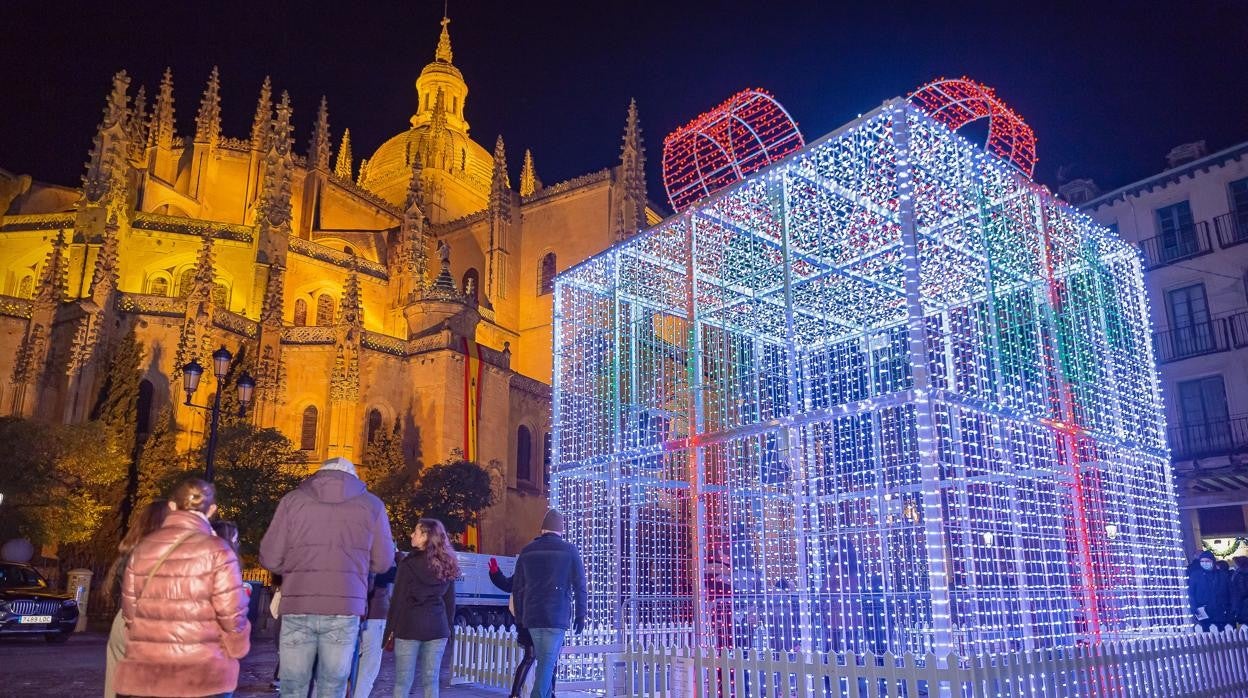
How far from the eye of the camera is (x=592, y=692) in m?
9.16

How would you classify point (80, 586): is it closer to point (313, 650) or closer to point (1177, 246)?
point (313, 650)

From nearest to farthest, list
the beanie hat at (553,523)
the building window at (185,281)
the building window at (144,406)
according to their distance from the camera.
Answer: the beanie hat at (553,523) < the building window at (144,406) < the building window at (185,281)

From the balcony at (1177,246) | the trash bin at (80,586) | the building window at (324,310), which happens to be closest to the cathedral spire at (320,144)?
the building window at (324,310)

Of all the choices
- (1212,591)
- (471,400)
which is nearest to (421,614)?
(1212,591)

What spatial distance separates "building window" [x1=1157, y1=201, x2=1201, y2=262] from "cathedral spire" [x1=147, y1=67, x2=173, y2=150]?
129 ft

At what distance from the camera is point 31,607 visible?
15.4 m

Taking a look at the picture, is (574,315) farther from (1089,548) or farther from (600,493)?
(1089,548)

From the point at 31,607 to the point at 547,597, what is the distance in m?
13.3

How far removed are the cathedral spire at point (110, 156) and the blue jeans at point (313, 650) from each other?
108ft

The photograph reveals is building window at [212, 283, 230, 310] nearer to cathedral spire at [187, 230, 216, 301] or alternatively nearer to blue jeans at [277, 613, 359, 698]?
cathedral spire at [187, 230, 216, 301]

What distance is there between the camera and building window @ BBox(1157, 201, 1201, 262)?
2102cm

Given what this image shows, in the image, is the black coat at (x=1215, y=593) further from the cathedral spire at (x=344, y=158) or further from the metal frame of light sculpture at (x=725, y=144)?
the cathedral spire at (x=344, y=158)

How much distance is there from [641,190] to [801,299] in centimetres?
2801

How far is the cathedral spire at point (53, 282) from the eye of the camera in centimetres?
2823
